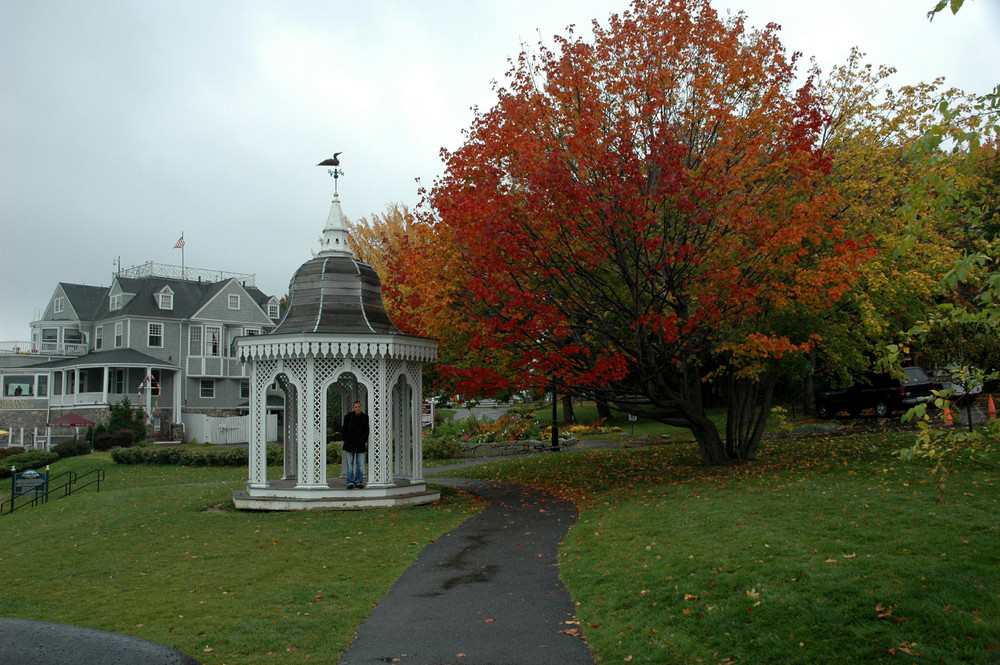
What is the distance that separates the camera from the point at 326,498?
15664 millimetres

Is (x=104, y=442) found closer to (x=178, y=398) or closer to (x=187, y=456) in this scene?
(x=178, y=398)

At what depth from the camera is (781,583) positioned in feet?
24.6

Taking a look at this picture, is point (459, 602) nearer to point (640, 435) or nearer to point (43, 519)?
point (43, 519)

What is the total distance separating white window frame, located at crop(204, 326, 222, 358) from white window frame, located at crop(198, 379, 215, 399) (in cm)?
161

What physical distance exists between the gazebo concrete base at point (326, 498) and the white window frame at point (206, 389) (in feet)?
110

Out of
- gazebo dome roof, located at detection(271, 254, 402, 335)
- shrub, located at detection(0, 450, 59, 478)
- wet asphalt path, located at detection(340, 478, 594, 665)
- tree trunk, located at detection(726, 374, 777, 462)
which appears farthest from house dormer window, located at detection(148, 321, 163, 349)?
wet asphalt path, located at detection(340, 478, 594, 665)

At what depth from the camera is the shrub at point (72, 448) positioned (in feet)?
119

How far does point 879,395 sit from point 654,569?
22.4 m

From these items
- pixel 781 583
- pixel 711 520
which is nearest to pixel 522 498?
pixel 711 520

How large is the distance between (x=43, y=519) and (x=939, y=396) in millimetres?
18329

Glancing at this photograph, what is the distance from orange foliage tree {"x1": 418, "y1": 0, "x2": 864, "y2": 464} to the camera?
47.3ft

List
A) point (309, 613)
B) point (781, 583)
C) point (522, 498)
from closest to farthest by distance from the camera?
point (781, 583)
point (309, 613)
point (522, 498)

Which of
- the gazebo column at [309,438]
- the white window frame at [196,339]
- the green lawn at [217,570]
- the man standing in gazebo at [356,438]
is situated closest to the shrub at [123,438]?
the white window frame at [196,339]

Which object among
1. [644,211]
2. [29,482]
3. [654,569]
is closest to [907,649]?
[654,569]
